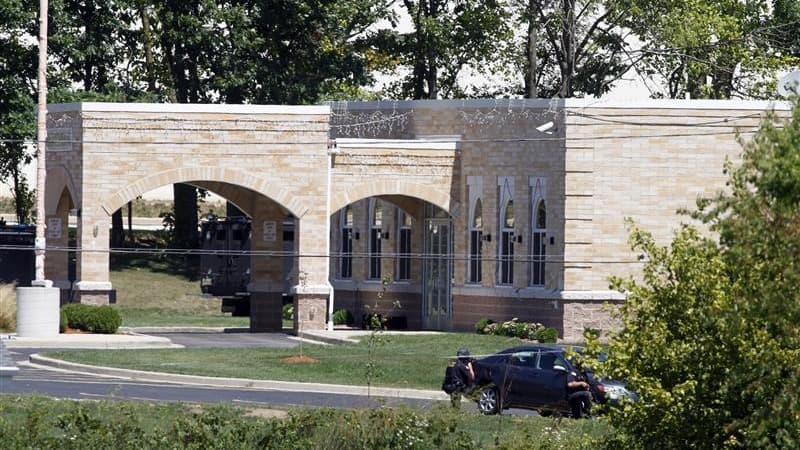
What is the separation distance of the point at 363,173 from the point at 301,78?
21061 millimetres

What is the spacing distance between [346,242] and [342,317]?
2.67 m

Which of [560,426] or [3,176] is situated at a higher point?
[3,176]

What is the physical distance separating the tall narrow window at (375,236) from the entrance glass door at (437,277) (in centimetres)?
161

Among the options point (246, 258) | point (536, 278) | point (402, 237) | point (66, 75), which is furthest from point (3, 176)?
point (536, 278)

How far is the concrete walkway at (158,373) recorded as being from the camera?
30453 millimetres

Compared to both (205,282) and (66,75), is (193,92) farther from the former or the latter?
(205,282)

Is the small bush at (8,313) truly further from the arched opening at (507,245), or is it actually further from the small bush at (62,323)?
the arched opening at (507,245)

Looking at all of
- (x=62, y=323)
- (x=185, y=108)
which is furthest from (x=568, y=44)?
(x=62, y=323)

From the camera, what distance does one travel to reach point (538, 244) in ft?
141

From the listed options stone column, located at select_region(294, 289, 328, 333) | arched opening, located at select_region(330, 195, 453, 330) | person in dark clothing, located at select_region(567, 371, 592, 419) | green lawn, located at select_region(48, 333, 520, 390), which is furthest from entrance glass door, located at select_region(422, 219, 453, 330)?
person in dark clothing, located at select_region(567, 371, 592, 419)

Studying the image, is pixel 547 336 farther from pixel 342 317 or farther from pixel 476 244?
pixel 342 317

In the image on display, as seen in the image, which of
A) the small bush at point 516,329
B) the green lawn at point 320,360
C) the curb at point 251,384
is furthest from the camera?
the small bush at point 516,329

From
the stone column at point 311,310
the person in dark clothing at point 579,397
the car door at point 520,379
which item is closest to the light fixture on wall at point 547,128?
the stone column at point 311,310

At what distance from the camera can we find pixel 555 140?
42031 mm
